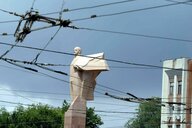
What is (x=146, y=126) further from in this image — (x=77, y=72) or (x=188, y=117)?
(x=77, y=72)

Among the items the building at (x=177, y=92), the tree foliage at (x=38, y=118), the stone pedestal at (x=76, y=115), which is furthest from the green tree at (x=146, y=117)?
the stone pedestal at (x=76, y=115)

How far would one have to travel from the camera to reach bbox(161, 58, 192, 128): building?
213 feet

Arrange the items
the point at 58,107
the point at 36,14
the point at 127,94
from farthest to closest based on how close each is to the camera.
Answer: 1. the point at 58,107
2. the point at 127,94
3. the point at 36,14

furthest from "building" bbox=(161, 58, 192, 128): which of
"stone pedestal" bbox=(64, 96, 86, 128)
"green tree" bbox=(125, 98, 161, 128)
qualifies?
"green tree" bbox=(125, 98, 161, 128)

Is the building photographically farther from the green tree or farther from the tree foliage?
the green tree

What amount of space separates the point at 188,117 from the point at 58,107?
26.8 meters

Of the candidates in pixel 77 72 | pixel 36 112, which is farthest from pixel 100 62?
pixel 36 112

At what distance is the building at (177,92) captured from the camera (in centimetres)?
6500

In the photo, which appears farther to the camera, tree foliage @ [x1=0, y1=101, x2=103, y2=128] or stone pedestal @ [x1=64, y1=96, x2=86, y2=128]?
tree foliage @ [x1=0, y1=101, x2=103, y2=128]

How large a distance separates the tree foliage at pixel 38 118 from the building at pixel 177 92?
53.8 feet

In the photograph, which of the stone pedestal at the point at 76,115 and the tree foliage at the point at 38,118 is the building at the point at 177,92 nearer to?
the tree foliage at the point at 38,118

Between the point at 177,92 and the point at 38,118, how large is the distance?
21.5m

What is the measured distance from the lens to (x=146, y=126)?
354 feet

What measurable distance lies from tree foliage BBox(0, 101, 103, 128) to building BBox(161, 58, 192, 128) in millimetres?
16400
